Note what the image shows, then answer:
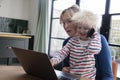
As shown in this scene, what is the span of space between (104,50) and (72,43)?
223 mm

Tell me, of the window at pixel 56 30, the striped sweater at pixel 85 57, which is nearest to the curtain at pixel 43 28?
the window at pixel 56 30

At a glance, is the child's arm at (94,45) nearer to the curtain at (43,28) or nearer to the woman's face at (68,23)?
the woman's face at (68,23)

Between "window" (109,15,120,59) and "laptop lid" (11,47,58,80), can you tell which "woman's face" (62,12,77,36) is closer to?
"laptop lid" (11,47,58,80)

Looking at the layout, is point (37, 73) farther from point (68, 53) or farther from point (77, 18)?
point (77, 18)

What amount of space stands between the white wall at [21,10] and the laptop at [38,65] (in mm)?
4498

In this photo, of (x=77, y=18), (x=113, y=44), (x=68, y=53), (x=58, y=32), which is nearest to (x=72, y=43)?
(x=68, y=53)

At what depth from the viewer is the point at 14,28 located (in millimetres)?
5609

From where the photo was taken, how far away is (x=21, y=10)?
5684mm

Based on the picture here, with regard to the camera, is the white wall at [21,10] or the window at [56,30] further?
the white wall at [21,10]

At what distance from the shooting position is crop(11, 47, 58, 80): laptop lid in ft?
2.90

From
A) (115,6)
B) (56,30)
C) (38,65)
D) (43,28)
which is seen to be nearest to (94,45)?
(38,65)

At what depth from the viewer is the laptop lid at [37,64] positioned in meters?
0.88

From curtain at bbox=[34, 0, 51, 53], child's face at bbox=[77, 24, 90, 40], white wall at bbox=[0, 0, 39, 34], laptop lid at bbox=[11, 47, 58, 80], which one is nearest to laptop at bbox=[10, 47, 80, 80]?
laptop lid at bbox=[11, 47, 58, 80]

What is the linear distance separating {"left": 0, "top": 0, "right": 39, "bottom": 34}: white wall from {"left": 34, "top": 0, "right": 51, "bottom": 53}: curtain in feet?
1.94
